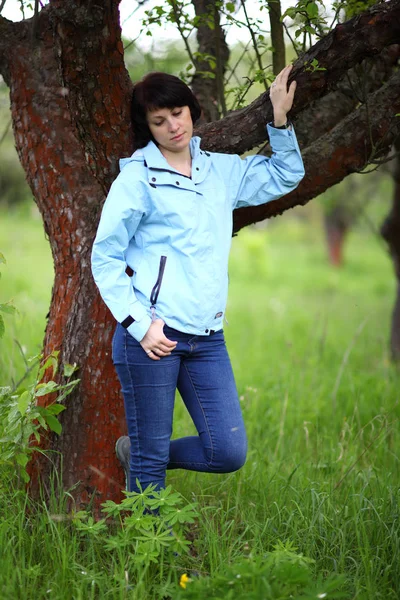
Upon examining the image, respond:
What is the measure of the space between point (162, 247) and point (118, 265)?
0.65ft

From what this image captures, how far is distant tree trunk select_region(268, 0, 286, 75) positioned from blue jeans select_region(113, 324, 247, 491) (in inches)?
56.1

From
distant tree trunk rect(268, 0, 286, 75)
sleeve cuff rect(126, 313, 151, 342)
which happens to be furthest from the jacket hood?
distant tree trunk rect(268, 0, 286, 75)

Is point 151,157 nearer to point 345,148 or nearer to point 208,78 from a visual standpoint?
point 345,148

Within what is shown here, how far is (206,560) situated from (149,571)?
25 centimetres

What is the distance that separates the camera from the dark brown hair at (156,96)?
7.89ft

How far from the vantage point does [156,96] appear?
7.90 feet

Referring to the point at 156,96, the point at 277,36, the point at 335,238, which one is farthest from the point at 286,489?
the point at 335,238

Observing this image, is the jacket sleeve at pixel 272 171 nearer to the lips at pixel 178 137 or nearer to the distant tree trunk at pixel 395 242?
the lips at pixel 178 137

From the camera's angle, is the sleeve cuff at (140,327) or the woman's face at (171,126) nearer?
the sleeve cuff at (140,327)

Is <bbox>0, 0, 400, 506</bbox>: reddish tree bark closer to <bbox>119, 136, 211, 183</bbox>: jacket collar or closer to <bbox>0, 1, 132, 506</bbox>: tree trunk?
<bbox>0, 1, 132, 506</bbox>: tree trunk

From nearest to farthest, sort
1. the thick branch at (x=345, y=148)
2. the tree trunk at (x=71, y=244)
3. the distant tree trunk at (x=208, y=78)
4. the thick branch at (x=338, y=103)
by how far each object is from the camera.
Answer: the tree trunk at (x=71, y=244)
the thick branch at (x=345, y=148)
the thick branch at (x=338, y=103)
the distant tree trunk at (x=208, y=78)

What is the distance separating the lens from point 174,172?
238 cm

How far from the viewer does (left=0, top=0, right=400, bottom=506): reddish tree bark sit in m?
2.53

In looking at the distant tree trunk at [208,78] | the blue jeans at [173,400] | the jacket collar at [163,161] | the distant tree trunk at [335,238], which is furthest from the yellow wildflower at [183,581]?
the distant tree trunk at [335,238]
